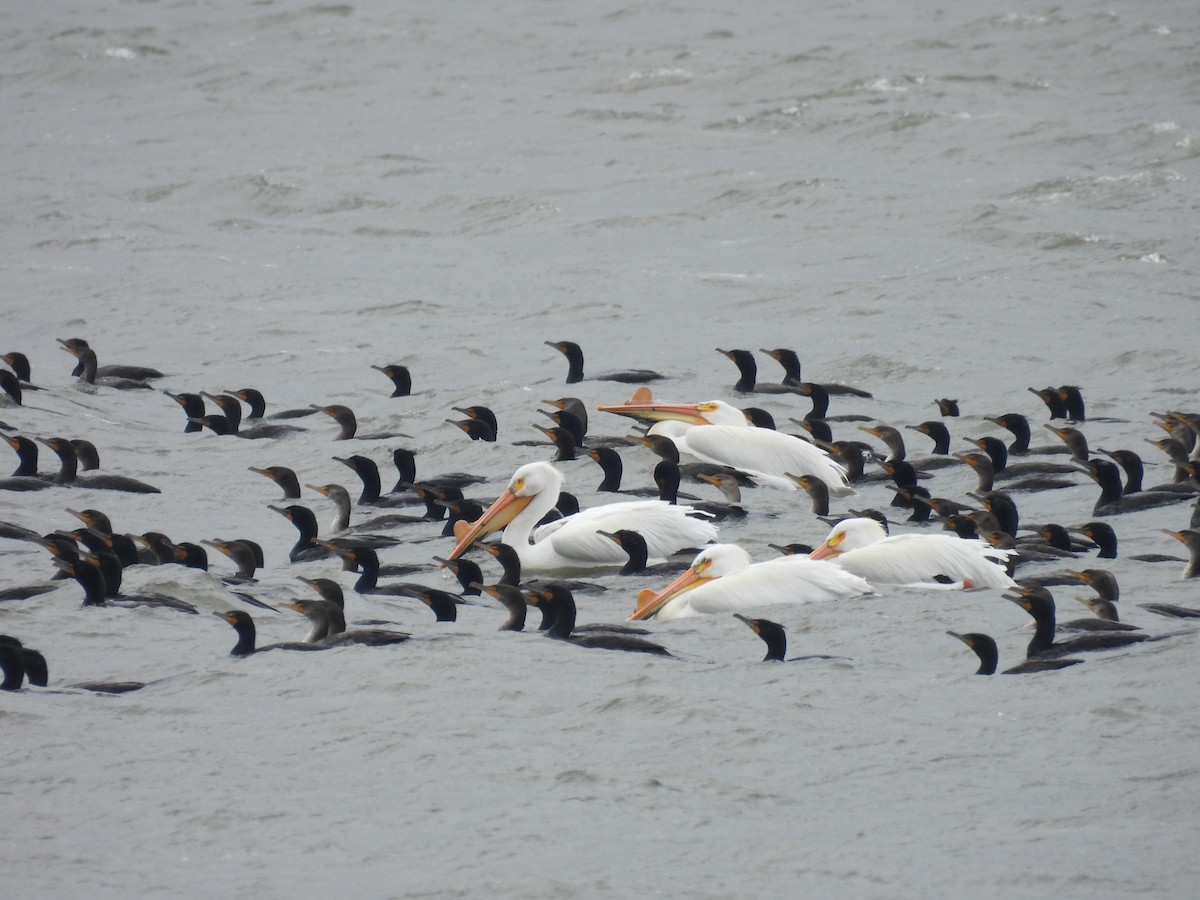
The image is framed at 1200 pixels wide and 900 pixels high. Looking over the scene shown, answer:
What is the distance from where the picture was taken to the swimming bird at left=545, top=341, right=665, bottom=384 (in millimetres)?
17312

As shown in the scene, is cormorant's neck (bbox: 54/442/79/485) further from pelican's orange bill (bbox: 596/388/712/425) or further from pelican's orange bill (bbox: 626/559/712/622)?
pelican's orange bill (bbox: 626/559/712/622)

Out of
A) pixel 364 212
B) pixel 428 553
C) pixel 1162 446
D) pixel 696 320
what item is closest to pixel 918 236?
pixel 696 320

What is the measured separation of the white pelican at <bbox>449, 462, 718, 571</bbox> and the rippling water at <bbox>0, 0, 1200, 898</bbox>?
42 cm

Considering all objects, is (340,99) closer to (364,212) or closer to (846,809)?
(364,212)

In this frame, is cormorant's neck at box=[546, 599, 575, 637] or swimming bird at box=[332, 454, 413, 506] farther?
swimming bird at box=[332, 454, 413, 506]

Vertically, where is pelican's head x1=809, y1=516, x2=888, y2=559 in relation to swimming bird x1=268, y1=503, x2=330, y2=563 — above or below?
above

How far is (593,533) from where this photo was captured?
11.7 metres

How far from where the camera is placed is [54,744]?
7613mm

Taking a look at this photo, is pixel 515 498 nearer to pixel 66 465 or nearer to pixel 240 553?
pixel 240 553

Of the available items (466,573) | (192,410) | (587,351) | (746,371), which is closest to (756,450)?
(746,371)

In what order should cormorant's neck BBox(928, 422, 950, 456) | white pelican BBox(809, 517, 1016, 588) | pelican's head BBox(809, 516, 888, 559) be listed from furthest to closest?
cormorant's neck BBox(928, 422, 950, 456) → pelican's head BBox(809, 516, 888, 559) → white pelican BBox(809, 517, 1016, 588)

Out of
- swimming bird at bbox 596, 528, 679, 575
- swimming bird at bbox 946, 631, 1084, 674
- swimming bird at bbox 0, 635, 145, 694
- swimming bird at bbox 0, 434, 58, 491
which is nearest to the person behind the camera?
swimming bird at bbox 946, 631, 1084, 674

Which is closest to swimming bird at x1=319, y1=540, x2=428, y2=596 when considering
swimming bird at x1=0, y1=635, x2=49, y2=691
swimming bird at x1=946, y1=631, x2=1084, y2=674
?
swimming bird at x1=0, y1=635, x2=49, y2=691

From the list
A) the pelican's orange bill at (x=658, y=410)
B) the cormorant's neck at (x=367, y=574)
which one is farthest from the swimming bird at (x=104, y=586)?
the pelican's orange bill at (x=658, y=410)
